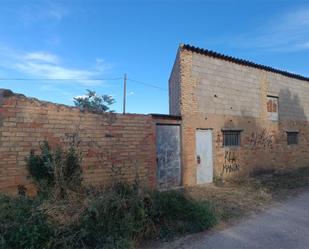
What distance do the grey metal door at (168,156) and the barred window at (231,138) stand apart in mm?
2771

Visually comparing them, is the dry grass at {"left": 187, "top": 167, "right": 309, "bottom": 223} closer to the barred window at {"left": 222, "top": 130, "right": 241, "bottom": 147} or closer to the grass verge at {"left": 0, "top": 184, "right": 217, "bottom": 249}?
the grass verge at {"left": 0, "top": 184, "right": 217, "bottom": 249}

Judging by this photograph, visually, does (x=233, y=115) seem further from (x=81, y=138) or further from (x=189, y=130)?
(x=81, y=138)

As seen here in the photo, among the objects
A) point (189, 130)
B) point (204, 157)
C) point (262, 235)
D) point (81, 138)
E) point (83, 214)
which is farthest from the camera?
point (204, 157)

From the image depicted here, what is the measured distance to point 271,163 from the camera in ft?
50.5

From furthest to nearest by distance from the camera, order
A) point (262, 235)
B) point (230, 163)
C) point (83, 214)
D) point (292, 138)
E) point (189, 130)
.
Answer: point (292, 138) → point (230, 163) → point (189, 130) → point (262, 235) → point (83, 214)

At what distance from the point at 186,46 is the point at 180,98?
1.83 metres

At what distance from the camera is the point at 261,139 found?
14.9 m

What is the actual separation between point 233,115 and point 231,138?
928mm

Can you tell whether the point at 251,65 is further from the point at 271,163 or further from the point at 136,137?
the point at 136,137

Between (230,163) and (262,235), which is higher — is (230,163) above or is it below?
above

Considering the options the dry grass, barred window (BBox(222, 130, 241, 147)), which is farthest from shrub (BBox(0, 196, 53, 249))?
barred window (BBox(222, 130, 241, 147))

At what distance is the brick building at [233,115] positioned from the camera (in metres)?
12.0

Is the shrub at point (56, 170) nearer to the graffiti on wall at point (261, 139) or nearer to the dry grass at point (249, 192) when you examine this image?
the dry grass at point (249, 192)

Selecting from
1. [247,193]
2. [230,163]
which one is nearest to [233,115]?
[230,163]
